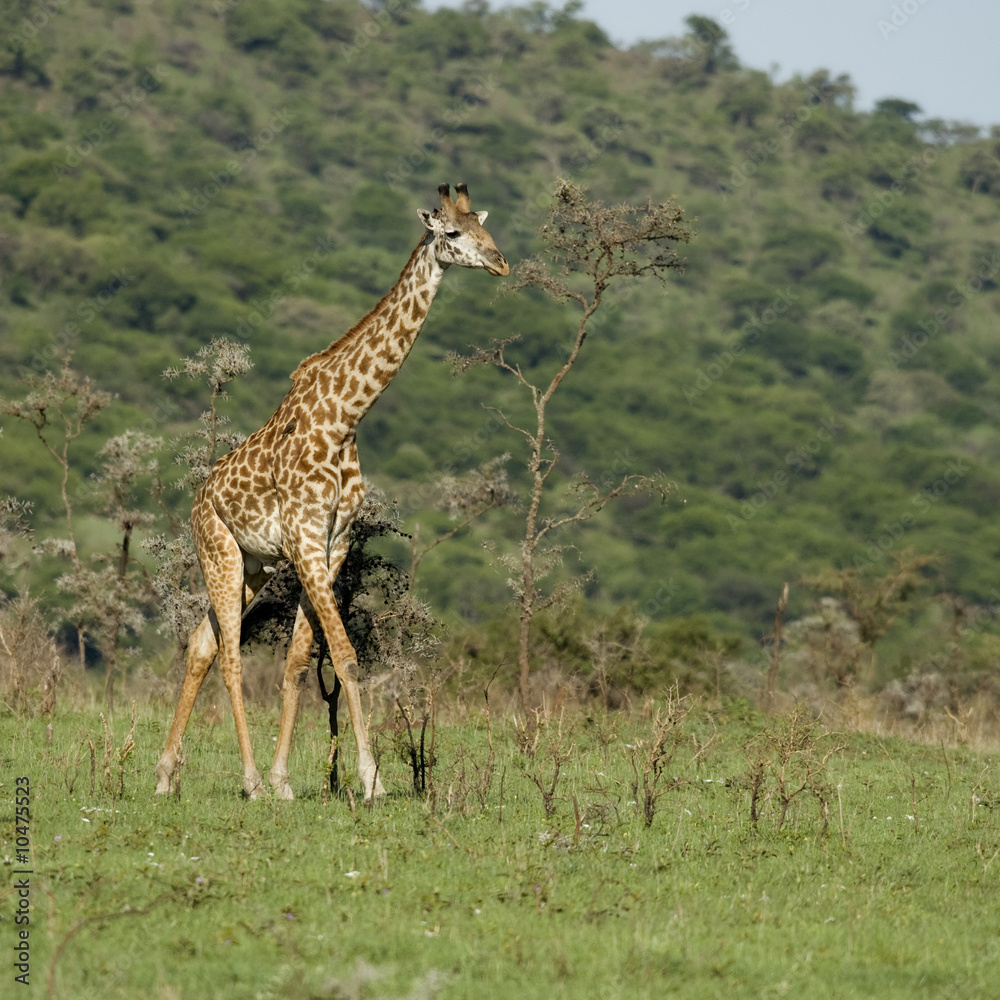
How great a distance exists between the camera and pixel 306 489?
1134 cm

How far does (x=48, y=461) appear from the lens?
80688mm

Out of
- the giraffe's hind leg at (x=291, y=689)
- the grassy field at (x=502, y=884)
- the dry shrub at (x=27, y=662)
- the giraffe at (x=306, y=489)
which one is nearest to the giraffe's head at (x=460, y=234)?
the giraffe at (x=306, y=489)

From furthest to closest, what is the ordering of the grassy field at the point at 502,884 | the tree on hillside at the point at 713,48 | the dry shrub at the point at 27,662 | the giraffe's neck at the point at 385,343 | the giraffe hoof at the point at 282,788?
the tree on hillside at the point at 713,48 → the dry shrub at the point at 27,662 → the giraffe's neck at the point at 385,343 → the giraffe hoof at the point at 282,788 → the grassy field at the point at 502,884

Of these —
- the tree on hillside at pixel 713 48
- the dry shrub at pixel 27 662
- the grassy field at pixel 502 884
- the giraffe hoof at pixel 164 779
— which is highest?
the tree on hillside at pixel 713 48

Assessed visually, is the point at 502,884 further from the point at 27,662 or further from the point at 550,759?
the point at 27,662

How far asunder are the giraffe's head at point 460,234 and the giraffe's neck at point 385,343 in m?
0.22

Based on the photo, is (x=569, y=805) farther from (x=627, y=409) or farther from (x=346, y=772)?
(x=627, y=409)

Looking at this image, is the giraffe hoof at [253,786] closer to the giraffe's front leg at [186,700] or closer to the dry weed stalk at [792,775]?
the giraffe's front leg at [186,700]

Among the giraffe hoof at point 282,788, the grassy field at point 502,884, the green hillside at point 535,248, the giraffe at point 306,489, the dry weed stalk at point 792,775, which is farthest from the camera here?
the green hillside at point 535,248

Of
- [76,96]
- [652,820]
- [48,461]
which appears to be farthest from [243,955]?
[76,96]

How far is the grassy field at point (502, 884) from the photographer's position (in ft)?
23.5

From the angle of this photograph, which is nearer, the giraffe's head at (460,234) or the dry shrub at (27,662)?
→ the giraffe's head at (460,234)

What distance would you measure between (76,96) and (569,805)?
143894mm

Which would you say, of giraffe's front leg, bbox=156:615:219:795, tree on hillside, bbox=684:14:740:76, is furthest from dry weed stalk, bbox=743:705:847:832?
tree on hillside, bbox=684:14:740:76
